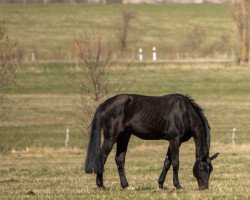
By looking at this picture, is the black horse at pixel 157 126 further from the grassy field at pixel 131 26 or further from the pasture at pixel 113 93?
the grassy field at pixel 131 26

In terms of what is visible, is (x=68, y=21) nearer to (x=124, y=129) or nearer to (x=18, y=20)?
(x=18, y=20)

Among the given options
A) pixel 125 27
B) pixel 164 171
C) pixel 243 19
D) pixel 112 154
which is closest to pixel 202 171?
pixel 164 171

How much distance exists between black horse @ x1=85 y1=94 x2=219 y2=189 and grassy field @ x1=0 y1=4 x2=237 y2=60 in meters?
81.3

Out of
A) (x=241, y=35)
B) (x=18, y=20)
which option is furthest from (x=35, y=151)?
(x=18, y=20)

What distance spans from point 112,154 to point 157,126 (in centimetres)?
2137

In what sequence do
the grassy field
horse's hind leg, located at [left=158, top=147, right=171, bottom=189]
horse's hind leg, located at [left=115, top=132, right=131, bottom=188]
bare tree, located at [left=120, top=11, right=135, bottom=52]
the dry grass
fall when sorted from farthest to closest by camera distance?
bare tree, located at [left=120, top=11, right=135, bottom=52] < the grassy field < horse's hind leg, located at [left=115, top=132, right=131, bottom=188] < horse's hind leg, located at [left=158, top=147, right=171, bottom=189] < the dry grass

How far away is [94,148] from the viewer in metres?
18.4

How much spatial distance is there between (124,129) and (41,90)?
2117 inches

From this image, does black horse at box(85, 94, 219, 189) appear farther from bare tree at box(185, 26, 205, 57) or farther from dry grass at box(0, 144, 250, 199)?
bare tree at box(185, 26, 205, 57)

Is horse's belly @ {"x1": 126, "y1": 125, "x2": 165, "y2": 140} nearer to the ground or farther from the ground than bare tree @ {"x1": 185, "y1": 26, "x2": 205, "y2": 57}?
farther from the ground

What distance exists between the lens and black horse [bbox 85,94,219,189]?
18.2 meters

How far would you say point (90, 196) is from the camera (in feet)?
55.6

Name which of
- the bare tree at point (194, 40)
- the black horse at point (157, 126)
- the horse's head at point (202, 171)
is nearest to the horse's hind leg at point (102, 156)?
the black horse at point (157, 126)

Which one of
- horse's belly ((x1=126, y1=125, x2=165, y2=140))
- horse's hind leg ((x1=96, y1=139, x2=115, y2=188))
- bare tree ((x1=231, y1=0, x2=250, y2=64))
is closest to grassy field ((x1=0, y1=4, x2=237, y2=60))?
bare tree ((x1=231, y1=0, x2=250, y2=64))
